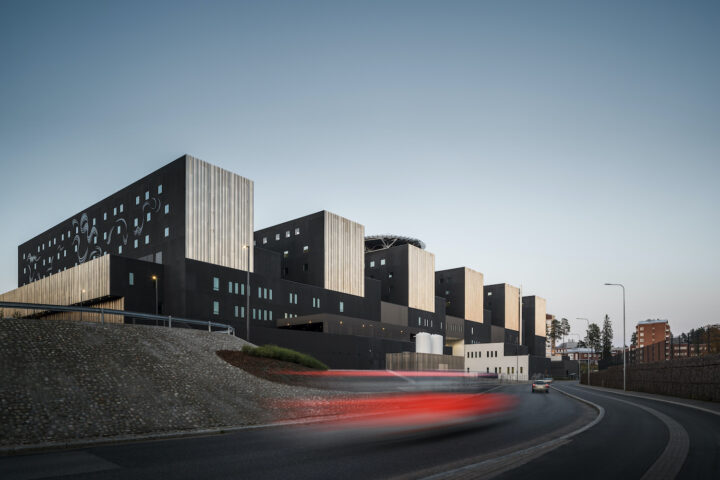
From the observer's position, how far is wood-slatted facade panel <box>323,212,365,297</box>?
80812 mm

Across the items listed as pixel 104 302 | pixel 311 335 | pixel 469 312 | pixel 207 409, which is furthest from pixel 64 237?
pixel 469 312

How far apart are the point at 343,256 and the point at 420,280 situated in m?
26.7

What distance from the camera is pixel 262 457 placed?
41.5ft

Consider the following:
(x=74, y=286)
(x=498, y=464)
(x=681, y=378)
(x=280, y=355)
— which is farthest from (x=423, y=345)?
(x=498, y=464)

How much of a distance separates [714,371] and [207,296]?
48.1m

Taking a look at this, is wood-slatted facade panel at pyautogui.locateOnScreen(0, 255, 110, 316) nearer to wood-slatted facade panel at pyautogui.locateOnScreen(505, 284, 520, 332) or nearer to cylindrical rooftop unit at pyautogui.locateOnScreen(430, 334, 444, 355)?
cylindrical rooftop unit at pyautogui.locateOnScreen(430, 334, 444, 355)

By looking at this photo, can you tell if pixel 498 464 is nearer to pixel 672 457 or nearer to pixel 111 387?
pixel 672 457

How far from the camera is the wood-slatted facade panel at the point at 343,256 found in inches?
3182

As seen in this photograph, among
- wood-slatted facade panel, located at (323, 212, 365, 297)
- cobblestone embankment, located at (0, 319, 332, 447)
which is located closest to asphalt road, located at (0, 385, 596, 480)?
cobblestone embankment, located at (0, 319, 332, 447)

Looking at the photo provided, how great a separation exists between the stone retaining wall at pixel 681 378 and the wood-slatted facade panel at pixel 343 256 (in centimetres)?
4264

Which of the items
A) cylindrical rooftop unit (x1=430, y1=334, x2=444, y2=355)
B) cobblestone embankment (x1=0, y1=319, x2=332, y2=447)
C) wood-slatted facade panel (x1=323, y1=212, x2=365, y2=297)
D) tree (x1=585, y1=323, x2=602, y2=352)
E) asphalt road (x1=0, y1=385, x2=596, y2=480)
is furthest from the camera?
tree (x1=585, y1=323, x2=602, y2=352)

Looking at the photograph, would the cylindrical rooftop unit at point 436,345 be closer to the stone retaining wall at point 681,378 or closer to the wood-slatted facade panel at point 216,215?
the stone retaining wall at point 681,378

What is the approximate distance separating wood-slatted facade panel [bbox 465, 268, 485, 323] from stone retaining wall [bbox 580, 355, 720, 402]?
6786 cm

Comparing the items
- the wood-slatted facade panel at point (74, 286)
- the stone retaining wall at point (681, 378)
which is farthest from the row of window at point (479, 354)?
the wood-slatted facade panel at point (74, 286)
